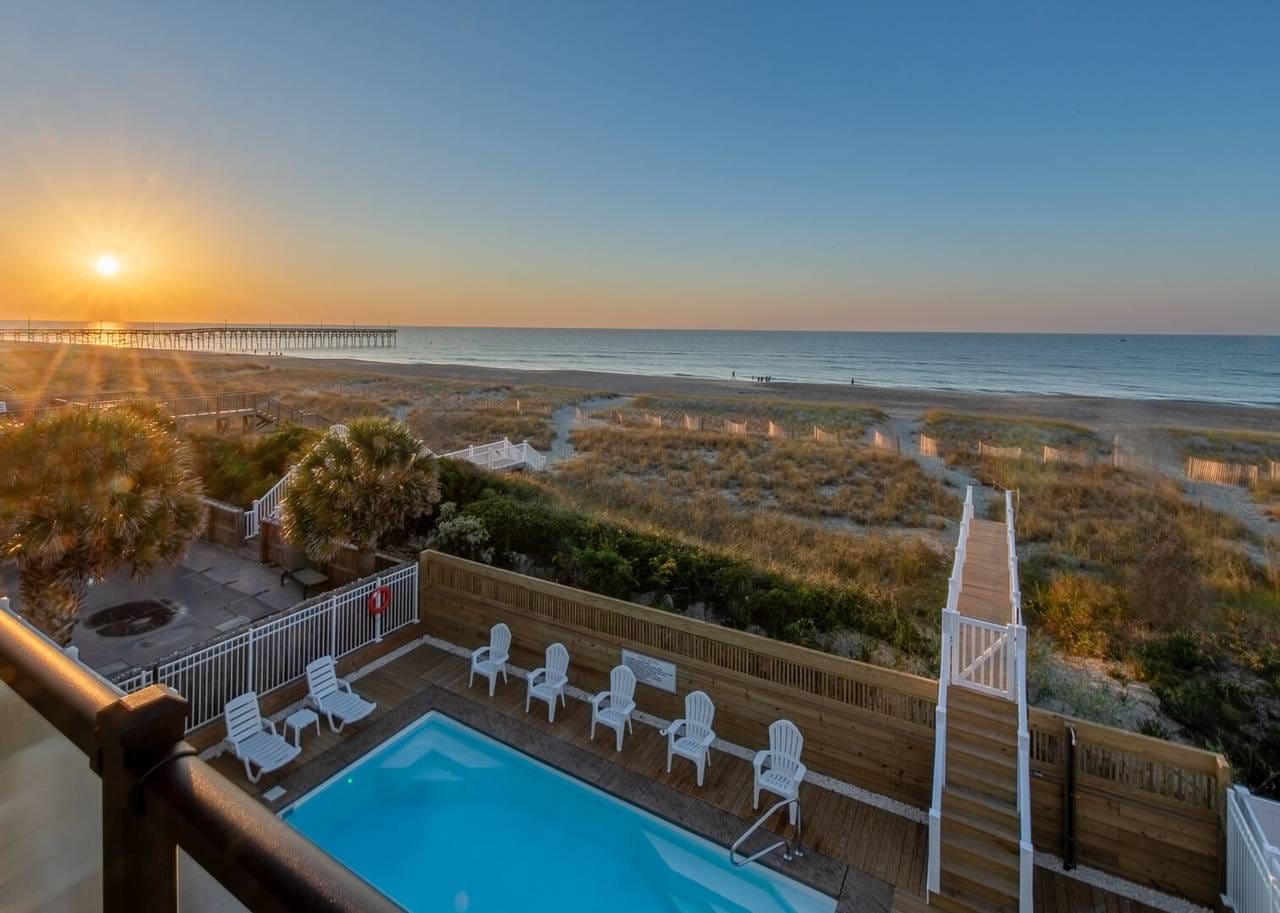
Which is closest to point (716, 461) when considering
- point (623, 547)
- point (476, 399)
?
point (623, 547)

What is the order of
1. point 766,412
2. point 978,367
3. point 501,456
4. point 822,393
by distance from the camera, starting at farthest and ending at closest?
point 978,367 → point 822,393 → point 766,412 → point 501,456

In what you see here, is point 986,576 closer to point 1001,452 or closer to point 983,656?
point 983,656

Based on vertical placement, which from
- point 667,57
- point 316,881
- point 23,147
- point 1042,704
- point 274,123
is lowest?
point 1042,704

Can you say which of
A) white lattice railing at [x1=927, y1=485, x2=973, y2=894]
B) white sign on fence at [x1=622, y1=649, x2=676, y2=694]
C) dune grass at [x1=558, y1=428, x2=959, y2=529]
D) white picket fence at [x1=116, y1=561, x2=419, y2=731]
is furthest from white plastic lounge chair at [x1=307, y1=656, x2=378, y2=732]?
dune grass at [x1=558, y1=428, x2=959, y2=529]

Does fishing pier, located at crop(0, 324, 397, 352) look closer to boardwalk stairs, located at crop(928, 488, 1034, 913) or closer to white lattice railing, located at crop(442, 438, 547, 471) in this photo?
white lattice railing, located at crop(442, 438, 547, 471)

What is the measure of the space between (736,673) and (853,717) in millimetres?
1633

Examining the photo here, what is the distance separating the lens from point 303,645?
10078mm

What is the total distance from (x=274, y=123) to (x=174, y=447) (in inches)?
434

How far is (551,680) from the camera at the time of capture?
10039 millimetres

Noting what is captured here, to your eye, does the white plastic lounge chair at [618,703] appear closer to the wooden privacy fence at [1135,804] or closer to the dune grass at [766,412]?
the wooden privacy fence at [1135,804]

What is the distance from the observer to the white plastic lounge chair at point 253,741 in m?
8.13

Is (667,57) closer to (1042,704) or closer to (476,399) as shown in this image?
(1042,704)

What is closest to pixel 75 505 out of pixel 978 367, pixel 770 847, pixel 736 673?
pixel 736 673

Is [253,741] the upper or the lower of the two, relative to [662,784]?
upper
